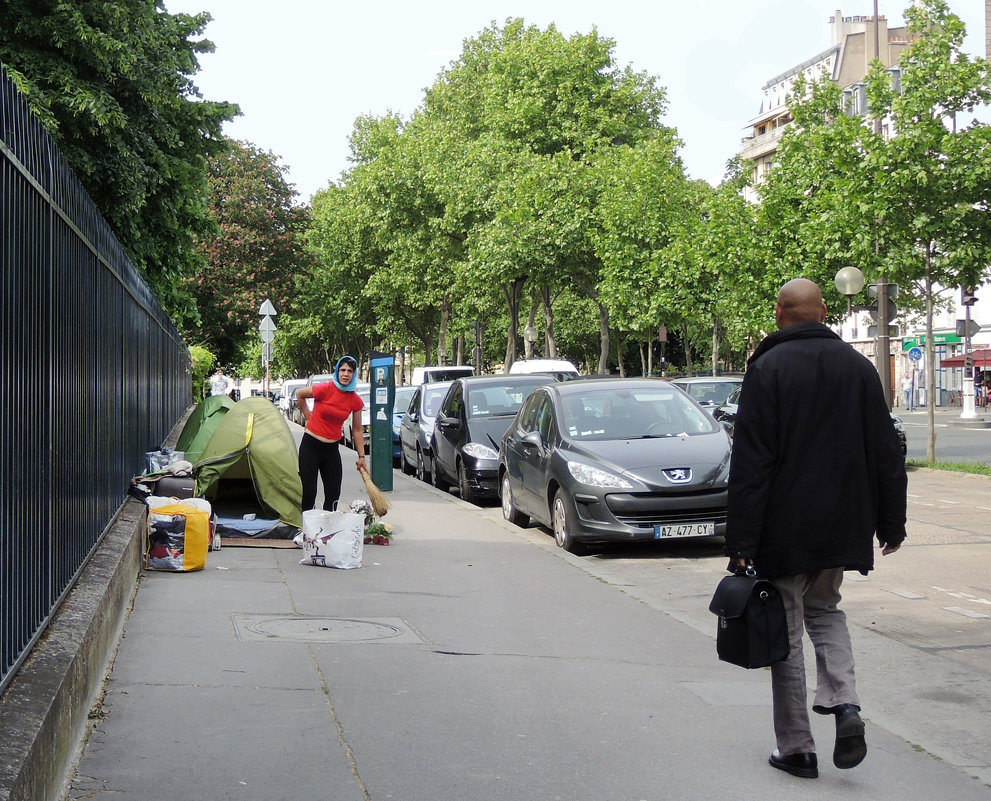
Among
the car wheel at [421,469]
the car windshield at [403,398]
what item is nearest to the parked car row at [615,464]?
the car wheel at [421,469]

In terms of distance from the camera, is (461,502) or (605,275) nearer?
(461,502)

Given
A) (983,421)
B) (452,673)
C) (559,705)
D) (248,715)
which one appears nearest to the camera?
(248,715)

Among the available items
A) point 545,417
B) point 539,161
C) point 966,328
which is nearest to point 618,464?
point 545,417

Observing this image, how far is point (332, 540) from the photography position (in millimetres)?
10625

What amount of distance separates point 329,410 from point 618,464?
2676mm

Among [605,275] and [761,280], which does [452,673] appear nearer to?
[761,280]

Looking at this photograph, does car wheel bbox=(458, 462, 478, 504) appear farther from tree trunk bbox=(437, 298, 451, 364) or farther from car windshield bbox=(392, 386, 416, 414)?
tree trunk bbox=(437, 298, 451, 364)

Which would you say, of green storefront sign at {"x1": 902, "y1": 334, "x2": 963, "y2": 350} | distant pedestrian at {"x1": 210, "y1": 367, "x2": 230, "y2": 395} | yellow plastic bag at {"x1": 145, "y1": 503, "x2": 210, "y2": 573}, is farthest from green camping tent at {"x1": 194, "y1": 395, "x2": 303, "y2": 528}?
green storefront sign at {"x1": 902, "y1": 334, "x2": 963, "y2": 350}

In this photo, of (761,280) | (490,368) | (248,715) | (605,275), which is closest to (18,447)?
(248,715)

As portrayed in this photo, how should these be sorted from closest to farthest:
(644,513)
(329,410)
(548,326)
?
1. (644,513)
2. (329,410)
3. (548,326)

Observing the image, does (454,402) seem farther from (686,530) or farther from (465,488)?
(686,530)

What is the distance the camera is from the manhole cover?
24.9ft

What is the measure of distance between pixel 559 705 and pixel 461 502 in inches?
440

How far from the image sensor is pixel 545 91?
48.6 metres
